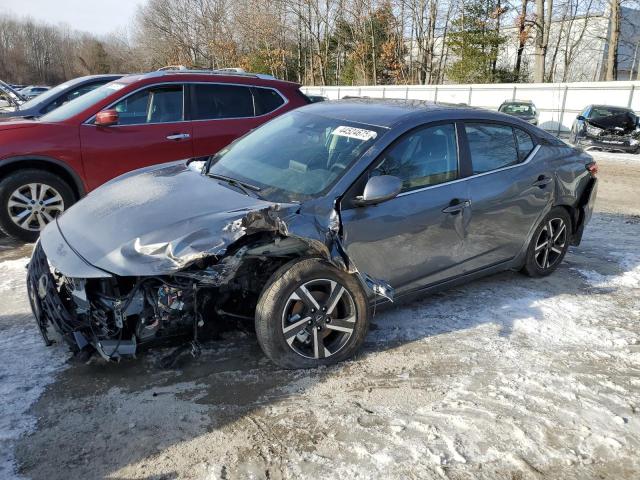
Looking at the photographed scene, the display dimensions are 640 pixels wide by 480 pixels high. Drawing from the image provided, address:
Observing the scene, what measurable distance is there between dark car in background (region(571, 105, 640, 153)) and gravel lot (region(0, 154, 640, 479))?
43.7ft

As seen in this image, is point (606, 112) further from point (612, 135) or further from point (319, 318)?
point (319, 318)

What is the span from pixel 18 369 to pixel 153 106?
3973 mm

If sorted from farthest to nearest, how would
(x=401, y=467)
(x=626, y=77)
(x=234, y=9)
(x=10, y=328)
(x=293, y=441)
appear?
(x=234, y=9)
(x=626, y=77)
(x=10, y=328)
(x=293, y=441)
(x=401, y=467)

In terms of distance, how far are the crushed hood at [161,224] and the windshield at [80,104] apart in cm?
276

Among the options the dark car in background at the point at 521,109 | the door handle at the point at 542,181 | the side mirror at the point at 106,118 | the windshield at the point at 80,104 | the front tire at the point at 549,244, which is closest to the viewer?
the door handle at the point at 542,181

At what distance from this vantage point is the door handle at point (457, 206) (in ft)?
13.1

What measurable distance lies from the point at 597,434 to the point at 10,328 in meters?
3.88

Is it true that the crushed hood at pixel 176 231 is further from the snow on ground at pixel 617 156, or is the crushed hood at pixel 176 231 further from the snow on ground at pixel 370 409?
the snow on ground at pixel 617 156

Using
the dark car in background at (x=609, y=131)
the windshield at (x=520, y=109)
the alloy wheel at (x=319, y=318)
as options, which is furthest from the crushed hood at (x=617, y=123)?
the alloy wheel at (x=319, y=318)

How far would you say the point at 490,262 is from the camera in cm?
454

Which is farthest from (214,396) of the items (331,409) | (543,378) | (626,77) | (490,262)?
(626,77)

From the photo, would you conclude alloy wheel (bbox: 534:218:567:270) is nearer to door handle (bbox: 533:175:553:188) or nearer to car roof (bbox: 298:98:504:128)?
door handle (bbox: 533:175:553:188)

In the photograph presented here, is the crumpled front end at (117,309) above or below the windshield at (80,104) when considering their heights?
below

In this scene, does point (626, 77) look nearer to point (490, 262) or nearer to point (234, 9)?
point (234, 9)
